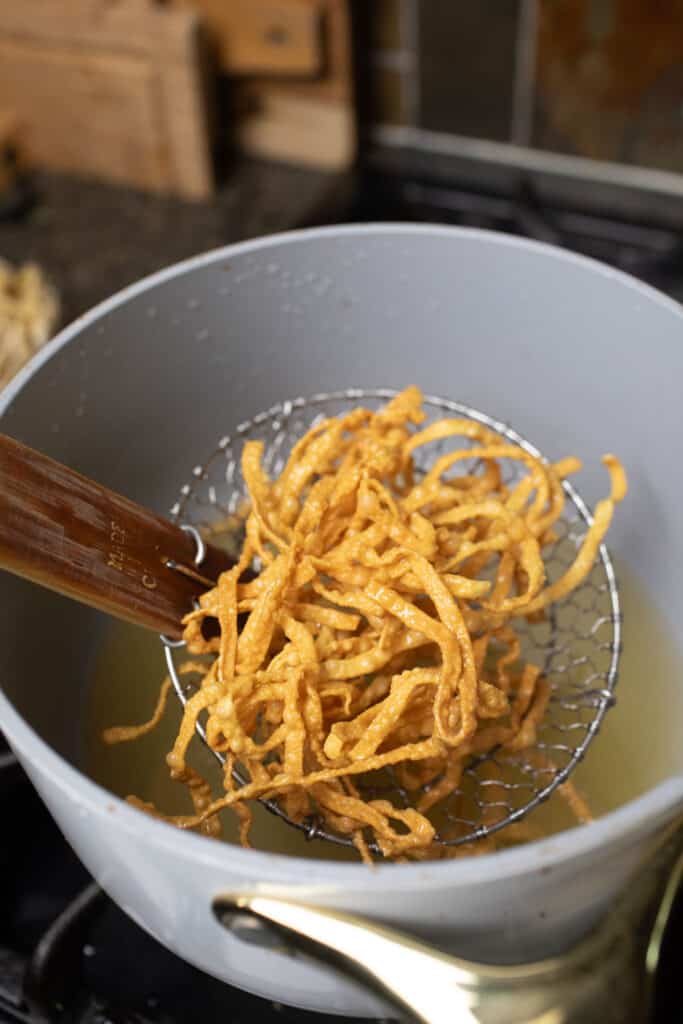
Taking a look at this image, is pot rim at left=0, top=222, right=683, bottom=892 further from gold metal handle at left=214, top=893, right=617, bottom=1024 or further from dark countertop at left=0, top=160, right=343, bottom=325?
dark countertop at left=0, top=160, right=343, bottom=325

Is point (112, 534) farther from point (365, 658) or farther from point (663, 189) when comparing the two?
point (663, 189)

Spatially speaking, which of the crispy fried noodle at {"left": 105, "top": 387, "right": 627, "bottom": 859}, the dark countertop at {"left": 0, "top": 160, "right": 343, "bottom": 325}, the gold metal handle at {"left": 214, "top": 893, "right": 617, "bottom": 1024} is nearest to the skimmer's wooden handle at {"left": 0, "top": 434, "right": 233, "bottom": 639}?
the crispy fried noodle at {"left": 105, "top": 387, "right": 627, "bottom": 859}

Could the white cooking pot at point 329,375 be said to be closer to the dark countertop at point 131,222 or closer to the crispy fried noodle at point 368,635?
the crispy fried noodle at point 368,635

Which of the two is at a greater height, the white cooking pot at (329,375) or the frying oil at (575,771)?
the white cooking pot at (329,375)

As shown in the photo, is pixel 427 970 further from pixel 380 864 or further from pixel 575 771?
pixel 575 771

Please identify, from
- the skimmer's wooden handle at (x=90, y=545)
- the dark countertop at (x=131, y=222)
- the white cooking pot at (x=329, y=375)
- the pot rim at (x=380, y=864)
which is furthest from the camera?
the dark countertop at (x=131, y=222)

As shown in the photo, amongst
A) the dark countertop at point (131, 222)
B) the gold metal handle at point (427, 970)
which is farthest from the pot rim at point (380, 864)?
the dark countertop at point (131, 222)

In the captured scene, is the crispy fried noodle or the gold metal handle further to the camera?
the crispy fried noodle

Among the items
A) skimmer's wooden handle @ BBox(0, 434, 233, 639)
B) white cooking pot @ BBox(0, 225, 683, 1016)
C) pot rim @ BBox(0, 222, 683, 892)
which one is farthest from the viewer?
white cooking pot @ BBox(0, 225, 683, 1016)
